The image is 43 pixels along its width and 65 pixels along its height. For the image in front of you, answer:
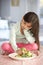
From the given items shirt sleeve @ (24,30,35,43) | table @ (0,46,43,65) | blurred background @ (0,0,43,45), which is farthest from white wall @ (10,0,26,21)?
table @ (0,46,43,65)

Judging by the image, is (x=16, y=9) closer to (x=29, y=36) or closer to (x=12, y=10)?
(x=12, y=10)

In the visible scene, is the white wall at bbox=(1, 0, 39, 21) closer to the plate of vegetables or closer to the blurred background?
the blurred background

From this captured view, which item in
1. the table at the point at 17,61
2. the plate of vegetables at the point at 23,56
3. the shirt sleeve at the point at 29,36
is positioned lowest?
the table at the point at 17,61

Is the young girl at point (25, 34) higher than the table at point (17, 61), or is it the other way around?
the young girl at point (25, 34)

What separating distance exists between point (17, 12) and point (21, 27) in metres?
0.70

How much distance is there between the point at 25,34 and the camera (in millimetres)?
1757

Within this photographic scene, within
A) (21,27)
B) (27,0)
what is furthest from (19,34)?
(27,0)

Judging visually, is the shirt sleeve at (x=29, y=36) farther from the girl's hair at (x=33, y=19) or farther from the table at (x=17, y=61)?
the table at (x=17, y=61)

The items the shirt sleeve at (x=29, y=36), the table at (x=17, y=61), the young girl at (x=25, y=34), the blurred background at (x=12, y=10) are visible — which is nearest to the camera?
the table at (x=17, y=61)

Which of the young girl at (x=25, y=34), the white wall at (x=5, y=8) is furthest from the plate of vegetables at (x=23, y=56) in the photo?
the white wall at (x=5, y=8)

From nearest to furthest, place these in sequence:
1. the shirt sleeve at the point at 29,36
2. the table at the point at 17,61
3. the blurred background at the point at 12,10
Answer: the table at the point at 17,61 → the shirt sleeve at the point at 29,36 → the blurred background at the point at 12,10

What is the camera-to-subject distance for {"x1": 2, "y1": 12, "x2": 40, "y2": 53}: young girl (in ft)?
5.41

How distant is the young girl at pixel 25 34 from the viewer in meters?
1.65

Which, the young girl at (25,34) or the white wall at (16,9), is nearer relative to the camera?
the young girl at (25,34)
